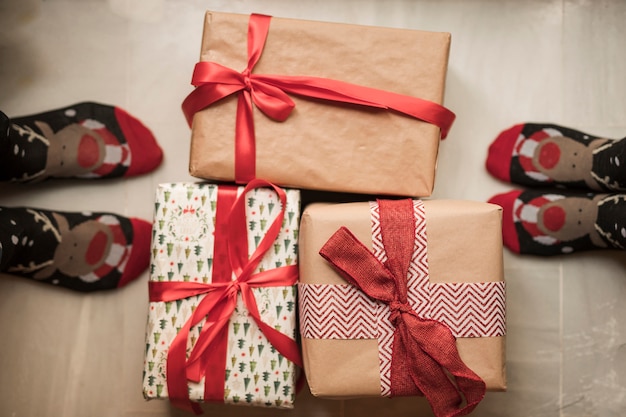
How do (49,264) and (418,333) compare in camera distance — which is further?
(49,264)

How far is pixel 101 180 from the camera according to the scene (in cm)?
117

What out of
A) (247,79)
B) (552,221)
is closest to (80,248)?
(247,79)

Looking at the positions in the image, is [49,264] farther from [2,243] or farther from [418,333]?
[418,333]

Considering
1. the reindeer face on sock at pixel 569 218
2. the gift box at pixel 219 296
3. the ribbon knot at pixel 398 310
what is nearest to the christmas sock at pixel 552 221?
the reindeer face on sock at pixel 569 218

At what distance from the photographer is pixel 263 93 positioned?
920 mm

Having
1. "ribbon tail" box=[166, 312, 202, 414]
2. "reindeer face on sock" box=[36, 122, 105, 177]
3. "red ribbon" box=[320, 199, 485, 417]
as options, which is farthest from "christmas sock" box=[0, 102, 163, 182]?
"red ribbon" box=[320, 199, 485, 417]

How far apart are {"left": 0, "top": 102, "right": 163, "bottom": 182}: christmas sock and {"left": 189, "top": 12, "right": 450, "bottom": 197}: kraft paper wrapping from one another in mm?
271

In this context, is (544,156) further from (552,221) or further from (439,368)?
(439,368)

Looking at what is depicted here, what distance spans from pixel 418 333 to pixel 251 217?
33 centimetres

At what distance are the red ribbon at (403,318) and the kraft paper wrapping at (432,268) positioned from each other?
24 millimetres

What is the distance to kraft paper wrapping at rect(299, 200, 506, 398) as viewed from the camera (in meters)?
0.88

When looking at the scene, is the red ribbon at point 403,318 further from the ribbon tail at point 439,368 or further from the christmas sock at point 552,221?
the christmas sock at point 552,221

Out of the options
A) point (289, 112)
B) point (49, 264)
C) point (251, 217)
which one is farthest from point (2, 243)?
point (289, 112)

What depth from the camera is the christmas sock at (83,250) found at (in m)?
1.09
